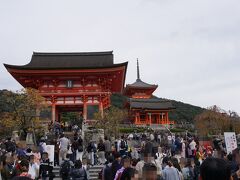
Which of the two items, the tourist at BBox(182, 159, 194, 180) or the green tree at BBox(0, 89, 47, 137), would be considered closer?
the tourist at BBox(182, 159, 194, 180)

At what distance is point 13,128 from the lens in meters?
24.4

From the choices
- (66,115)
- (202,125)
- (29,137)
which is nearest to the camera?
(29,137)

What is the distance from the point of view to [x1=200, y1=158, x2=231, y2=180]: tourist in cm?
284

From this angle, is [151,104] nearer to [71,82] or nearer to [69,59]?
[69,59]

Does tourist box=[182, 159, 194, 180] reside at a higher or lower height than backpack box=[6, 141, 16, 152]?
lower

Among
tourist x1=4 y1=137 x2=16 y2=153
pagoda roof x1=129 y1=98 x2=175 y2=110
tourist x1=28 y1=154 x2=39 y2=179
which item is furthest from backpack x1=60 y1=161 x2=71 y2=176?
pagoda roof x1=129 y1=98 x2=175 y2=110

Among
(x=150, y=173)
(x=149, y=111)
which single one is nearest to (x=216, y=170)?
(x=150, y=173)

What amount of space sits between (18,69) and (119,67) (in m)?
9.55

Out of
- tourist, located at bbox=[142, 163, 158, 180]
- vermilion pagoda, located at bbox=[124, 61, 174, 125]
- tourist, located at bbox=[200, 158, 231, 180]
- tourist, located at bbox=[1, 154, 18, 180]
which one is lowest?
tourist, located at bbox=[1, 154, 18, 180]

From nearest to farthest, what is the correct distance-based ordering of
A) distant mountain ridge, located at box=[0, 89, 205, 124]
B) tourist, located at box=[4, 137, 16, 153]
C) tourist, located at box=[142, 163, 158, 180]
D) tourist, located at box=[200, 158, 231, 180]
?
1. tourist, located at box=[200, 158, 231, 180]
2. tourist, located at box=[142, 163, 158, 180]
3. tourist, located at box=[4, 137, 16, 153]
4. distant mountain ridge, located at box=[0, 89, 205, 124]

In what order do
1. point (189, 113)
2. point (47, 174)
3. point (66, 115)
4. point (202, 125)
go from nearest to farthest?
point (47, 174), point (202, 125), point (66, 115), point (189, 113)

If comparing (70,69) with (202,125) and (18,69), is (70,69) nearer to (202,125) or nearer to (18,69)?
(18,69)

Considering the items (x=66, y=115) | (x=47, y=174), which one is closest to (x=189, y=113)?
(x=66, y=115)

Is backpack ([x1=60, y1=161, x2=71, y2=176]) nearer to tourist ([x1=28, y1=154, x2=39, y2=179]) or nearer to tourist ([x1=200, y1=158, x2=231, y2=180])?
tourist ([x1=28, y1=154, x2=39, y2=179])
